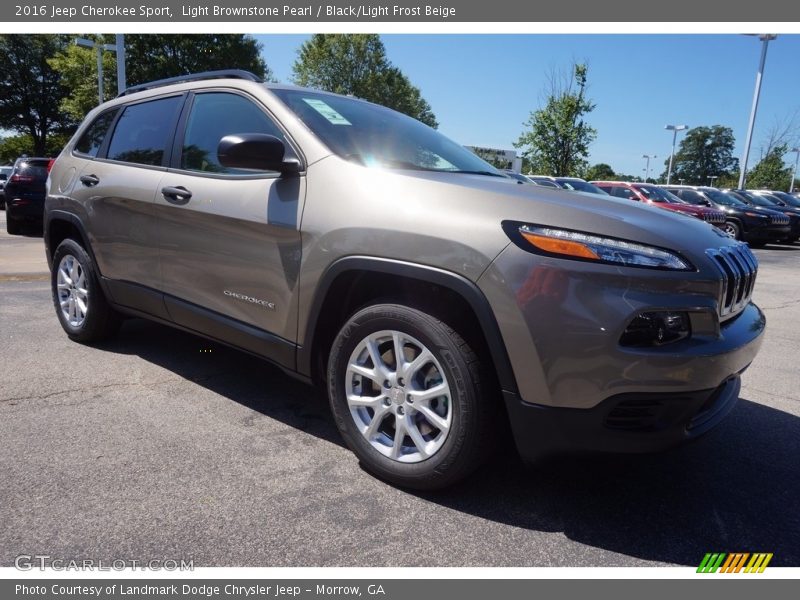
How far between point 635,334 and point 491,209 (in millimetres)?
664

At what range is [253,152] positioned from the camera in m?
2.48

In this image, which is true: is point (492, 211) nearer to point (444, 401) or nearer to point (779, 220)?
point (444, 401)

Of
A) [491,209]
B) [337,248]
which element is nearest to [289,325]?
[337,248]

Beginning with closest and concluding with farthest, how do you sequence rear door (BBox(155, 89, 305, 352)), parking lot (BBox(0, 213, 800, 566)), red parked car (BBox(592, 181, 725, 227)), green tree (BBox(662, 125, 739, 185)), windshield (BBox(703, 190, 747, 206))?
parking lot (BBox(0, 213, 800, 566)), rear door (BBox(155, 89, 305, 352)), red parked car (BBox(592, 181, 725, 227)), windshield (BBox(703, 190, 747, 206)), green tree (BBox(662, 125, 739, 185))

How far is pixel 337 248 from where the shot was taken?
2.43 m

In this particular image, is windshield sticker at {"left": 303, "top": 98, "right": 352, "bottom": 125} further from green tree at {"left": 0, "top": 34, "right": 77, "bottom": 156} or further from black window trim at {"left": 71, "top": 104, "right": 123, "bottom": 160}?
green tree at {"left": 0, "top": 34, "right": 77, "bottom": 156}

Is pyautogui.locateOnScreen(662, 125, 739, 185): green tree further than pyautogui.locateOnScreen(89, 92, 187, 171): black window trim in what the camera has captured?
Yes

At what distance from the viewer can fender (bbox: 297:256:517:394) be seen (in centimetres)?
206

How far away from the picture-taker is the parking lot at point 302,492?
204 cm

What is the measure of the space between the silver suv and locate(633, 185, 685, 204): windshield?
13482mm

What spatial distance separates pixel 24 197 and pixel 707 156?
12849 centimetres

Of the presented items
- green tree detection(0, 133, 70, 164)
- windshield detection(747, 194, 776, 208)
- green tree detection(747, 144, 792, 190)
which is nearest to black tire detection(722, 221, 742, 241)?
windshield detection(747, 194, 776, 208)

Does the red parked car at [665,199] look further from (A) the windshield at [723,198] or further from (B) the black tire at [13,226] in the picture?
(B) the black tire at [13,226]

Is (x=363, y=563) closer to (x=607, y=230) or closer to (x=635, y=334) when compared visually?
(x=635, y=334)
